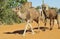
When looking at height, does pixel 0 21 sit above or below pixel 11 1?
below

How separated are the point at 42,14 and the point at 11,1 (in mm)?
8986

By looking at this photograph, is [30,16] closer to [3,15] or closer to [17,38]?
[17,38]

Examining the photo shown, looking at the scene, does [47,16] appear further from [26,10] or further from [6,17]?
[6,17]

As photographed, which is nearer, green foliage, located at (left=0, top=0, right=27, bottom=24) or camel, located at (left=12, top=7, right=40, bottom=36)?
camel, located at (left=12, top=7, right=40, bottom=36)

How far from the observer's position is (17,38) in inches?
515

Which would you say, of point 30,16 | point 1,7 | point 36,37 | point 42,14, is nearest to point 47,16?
point 42,14

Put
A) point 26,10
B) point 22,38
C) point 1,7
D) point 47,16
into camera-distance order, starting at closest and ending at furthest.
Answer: point 22,38 < point 26,10 < point 47,16 < point 1,7

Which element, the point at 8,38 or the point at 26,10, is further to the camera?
the point at 26,10

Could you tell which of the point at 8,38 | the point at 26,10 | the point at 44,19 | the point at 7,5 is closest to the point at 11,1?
the point at 7,5

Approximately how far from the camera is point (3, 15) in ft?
81.5

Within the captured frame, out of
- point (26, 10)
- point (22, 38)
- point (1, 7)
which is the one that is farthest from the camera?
point (1, 7)

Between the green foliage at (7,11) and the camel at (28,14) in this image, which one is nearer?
the camel at (28,14)

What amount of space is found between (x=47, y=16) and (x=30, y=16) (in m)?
2.17

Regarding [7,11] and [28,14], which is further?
[7,11]
